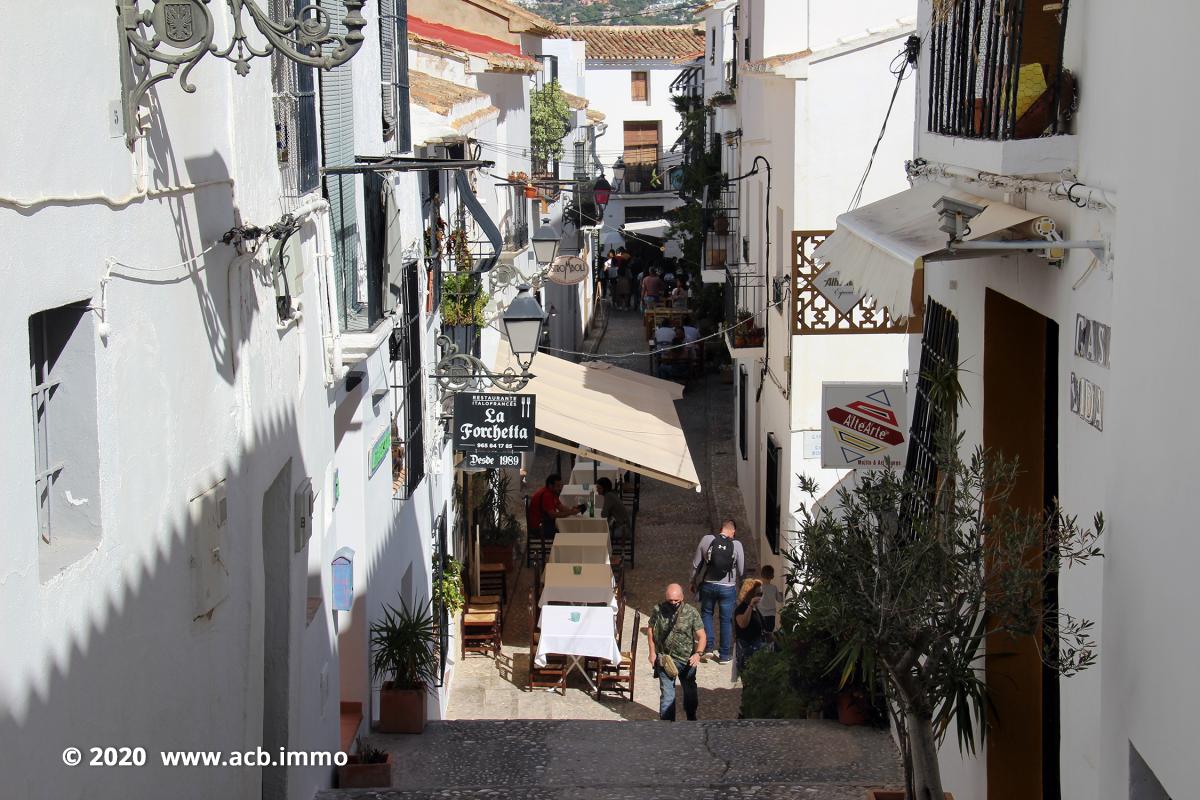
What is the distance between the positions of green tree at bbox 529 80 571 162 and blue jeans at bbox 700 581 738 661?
15475 mm

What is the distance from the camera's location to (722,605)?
571 inches

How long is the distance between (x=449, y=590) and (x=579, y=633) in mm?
2042

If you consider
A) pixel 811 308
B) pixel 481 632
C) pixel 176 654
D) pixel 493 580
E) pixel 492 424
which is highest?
pixel 811 308

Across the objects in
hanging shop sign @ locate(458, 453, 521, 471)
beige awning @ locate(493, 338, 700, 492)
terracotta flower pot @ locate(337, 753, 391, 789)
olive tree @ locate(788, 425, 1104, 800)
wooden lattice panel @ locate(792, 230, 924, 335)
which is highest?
wooden lattice panel @ locate(792, 230, 924, 335)

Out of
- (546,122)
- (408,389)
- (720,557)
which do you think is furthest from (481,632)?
(546,122)

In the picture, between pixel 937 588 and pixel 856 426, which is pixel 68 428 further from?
pixel 856 426

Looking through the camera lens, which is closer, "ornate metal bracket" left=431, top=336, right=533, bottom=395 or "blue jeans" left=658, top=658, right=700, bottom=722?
"blue jeans" left=658, top=658, right=700, bottom=722

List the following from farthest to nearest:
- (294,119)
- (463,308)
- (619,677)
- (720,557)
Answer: (463,308) < (720,557) < (619,677) < (294,119)

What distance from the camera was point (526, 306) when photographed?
13.5 m

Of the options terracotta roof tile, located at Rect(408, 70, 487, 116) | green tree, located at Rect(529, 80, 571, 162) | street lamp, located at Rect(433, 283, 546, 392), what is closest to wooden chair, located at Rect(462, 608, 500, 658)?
street lamp, located at Rect(433, 283, 546, 392)

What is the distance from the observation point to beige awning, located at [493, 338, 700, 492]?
1661 centimetres

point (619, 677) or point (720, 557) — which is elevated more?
point (720, 557)

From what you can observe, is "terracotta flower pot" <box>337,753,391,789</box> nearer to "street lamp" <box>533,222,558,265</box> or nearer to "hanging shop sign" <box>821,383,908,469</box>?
"hanging shop sign" <box>821,383,908,469</box>

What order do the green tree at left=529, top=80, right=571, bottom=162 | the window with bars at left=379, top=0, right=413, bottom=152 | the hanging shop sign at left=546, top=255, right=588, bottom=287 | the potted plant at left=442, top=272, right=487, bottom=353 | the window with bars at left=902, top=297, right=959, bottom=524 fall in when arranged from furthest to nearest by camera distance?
the green tree at left=529, top=80, right=571, bottom=162 → the hanging shop sign at left=546, top=255, right=588, bottom=287 → the potted plant at left=442, top=272, right=487, bottom=353 → the window with bars at left=379, top=0, right=413, bottom=152 → the window with bars at left=902, top=297, right=959, bottom=524
